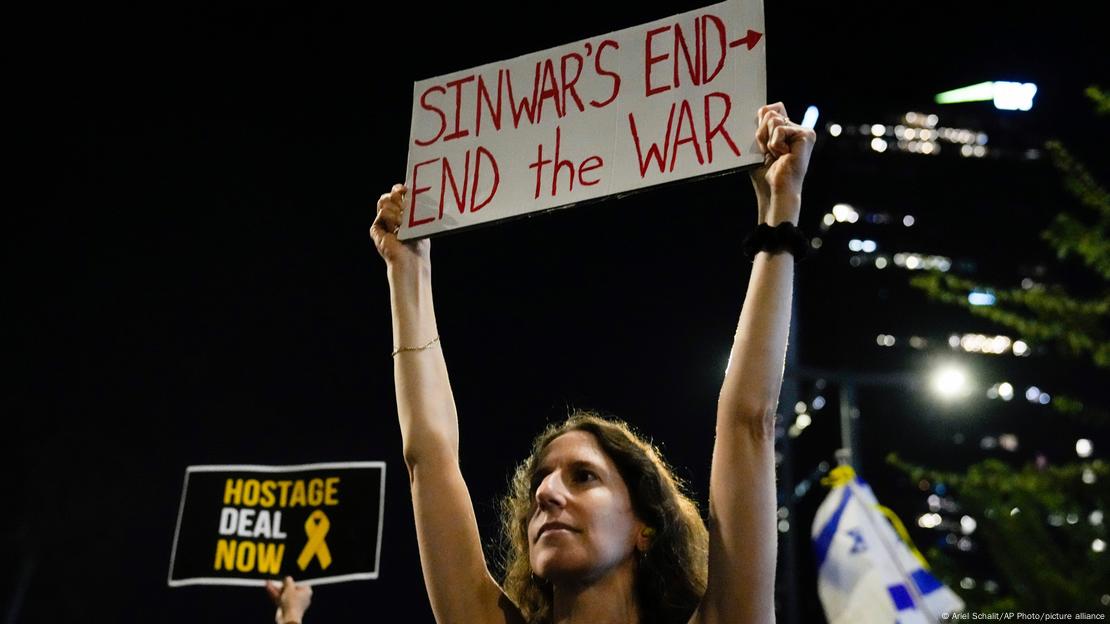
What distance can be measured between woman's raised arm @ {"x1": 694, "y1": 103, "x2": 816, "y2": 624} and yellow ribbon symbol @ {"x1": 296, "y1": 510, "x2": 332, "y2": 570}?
13.3 ft

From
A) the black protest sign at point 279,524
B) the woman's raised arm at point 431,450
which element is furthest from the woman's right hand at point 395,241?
the black protest sign at point 279,524

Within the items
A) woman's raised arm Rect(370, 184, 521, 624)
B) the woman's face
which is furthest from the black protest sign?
the woman's face

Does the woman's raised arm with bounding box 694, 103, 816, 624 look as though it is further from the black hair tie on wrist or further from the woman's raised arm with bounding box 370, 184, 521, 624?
the woman's raised arm with bounding box 370, 184, 521, 624

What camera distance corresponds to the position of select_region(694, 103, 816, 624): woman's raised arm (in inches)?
88.0

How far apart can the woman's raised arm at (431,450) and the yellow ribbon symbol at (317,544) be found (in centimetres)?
322

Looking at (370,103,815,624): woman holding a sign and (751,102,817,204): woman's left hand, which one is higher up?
(751,102,817,204): woman's left hand

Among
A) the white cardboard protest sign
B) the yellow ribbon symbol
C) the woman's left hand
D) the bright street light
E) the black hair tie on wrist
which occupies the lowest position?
the yellow ribbon symbol

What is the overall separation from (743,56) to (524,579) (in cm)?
167

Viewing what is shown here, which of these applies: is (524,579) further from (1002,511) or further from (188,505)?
(188,505)

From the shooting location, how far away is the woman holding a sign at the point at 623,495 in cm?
229

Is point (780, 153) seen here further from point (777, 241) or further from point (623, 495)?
point (623, 495)

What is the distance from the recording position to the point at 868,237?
65.1m

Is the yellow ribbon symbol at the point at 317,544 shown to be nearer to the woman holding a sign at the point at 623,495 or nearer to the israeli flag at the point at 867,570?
the woman holding a sign at the point at 623,495

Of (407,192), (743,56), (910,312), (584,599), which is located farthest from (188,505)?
(910,312)
